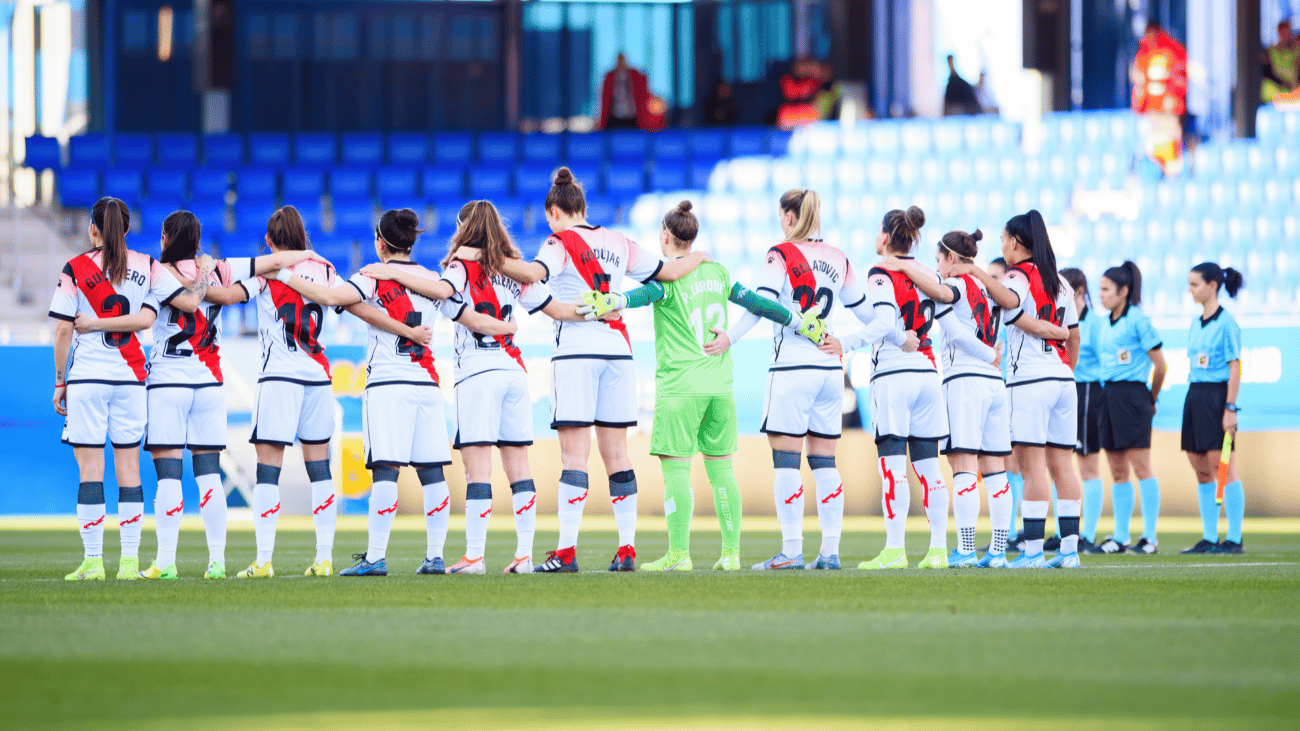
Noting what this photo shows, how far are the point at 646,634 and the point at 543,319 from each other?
15430mm

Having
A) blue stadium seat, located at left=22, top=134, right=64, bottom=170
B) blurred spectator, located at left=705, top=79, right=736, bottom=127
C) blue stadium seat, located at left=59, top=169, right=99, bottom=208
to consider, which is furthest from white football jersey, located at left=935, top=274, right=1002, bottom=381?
blue stadium seat, located at left=22, top=134, right=64, bottom=170

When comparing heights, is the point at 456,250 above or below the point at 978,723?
above

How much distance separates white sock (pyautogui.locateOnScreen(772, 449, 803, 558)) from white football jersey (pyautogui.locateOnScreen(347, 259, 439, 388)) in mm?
1971

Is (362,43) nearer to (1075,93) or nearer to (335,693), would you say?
(1075,93)

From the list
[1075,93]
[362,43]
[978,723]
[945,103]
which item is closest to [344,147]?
[362,43]

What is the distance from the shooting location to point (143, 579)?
7.40 m

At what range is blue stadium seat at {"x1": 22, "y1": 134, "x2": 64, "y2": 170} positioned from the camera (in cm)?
2519

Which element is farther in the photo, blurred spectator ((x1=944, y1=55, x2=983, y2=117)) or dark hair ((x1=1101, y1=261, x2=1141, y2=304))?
blurred spectator ((x1=944, y1=55, x2=983, y2=117))

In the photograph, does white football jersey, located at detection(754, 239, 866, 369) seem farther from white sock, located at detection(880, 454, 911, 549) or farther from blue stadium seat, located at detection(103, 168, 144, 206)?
blue stadium seat, located at detection(103, 168, 144, 206)

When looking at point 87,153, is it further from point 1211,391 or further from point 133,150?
point 1211,391

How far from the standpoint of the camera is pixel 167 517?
7.55m

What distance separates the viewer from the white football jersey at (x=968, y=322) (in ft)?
26.9

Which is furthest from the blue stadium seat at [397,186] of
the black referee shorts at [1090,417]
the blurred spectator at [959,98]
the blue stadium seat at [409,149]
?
the black referee shorts at [1090,417]

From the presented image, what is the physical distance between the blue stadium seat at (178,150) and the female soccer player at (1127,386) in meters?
18.7
